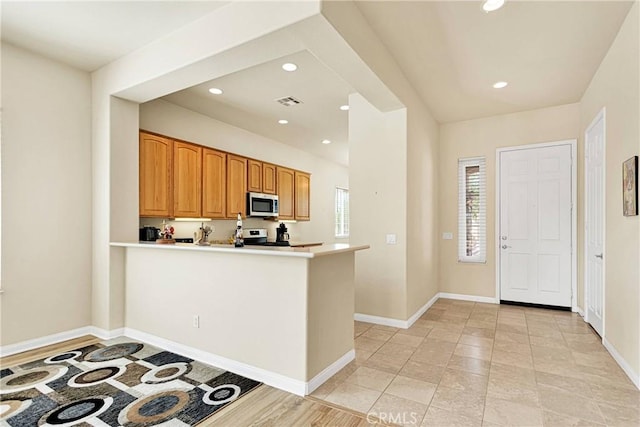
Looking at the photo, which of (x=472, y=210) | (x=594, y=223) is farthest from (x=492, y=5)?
(x=472, y=210)

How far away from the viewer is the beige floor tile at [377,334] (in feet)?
11.9

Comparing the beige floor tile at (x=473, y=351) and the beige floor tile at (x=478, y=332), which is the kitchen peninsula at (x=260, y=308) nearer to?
the beige floor tile at (x=473, y=351)

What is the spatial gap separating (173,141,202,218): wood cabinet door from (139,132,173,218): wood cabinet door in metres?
0.09

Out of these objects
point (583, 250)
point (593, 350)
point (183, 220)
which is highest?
point (183, 220)

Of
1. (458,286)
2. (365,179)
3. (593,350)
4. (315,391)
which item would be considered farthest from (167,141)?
(593,350)

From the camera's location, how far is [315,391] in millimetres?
2469

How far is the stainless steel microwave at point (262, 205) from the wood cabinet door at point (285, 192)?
0.90ft

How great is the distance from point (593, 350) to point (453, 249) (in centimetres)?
244

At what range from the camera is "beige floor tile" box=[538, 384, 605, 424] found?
2.18 m

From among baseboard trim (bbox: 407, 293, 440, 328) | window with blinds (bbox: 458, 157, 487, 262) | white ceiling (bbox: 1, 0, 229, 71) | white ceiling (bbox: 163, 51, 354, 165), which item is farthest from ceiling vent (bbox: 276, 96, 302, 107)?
baseboard trim (bbox: 407, 293, 440, 328)

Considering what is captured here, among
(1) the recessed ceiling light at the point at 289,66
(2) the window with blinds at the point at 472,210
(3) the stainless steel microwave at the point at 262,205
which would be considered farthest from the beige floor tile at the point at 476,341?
(3) the stainless steel microwave at the point at 262,205

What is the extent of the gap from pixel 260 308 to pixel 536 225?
4.38 meters

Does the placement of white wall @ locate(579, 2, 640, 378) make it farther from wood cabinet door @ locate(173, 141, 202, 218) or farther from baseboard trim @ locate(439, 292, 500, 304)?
wood cabinet door @ locate(173, 141, 202, 218)

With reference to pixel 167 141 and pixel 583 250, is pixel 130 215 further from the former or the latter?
pixel 583 250
